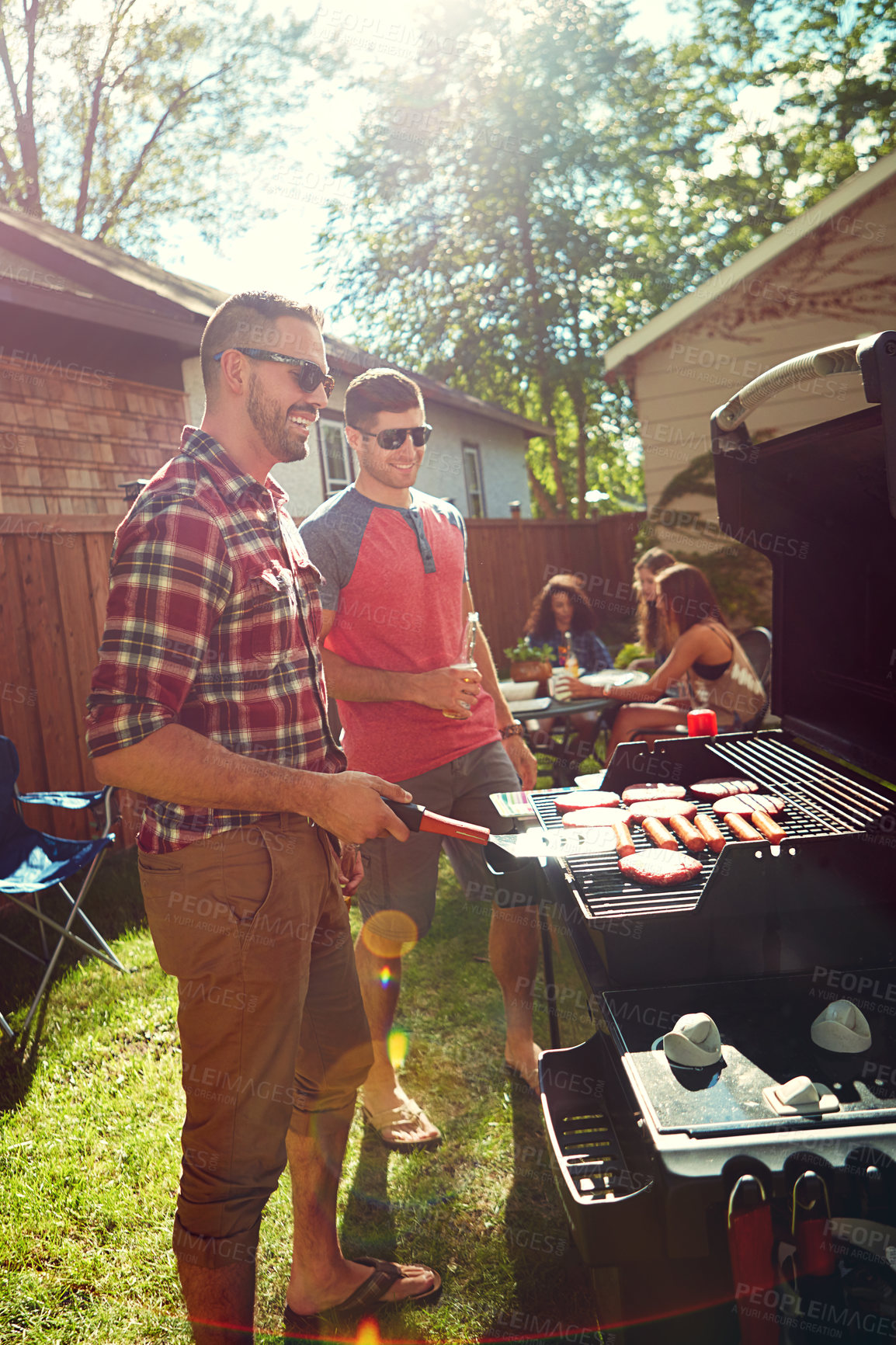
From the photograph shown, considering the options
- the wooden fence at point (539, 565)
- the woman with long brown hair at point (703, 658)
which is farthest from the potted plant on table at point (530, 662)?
the wooden fence at point (539, 565)

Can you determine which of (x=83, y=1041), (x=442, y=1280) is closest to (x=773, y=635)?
(x=442, y=1280)

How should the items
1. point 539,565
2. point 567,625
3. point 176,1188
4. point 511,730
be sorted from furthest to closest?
point 539,565, point 567,625, point 511,730, point 176,1188

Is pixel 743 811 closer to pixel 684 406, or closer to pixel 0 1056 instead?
pixel 0 1056

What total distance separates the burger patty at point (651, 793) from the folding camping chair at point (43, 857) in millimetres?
2753

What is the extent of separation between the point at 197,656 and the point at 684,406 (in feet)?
29.8

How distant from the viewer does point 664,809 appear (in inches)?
87.9

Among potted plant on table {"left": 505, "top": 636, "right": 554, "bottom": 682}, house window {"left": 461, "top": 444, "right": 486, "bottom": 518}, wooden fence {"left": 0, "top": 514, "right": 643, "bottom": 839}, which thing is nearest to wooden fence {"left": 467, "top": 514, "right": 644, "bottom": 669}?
house window {"left": 461, "top": 444, "right": 486, "bottom": 518}

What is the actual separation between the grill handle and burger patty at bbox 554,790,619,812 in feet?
3.33

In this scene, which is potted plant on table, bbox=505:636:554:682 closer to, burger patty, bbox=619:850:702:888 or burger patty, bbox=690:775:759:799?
burger patty, bbox=690:775:759:799

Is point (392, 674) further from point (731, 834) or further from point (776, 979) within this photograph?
point (776, 979)

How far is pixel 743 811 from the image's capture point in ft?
6.72

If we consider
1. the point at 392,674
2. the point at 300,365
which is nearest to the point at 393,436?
the point at 392,674

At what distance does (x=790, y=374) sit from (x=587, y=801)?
1.21 meters

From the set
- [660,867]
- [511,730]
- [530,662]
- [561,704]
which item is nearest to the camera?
[660,867]
